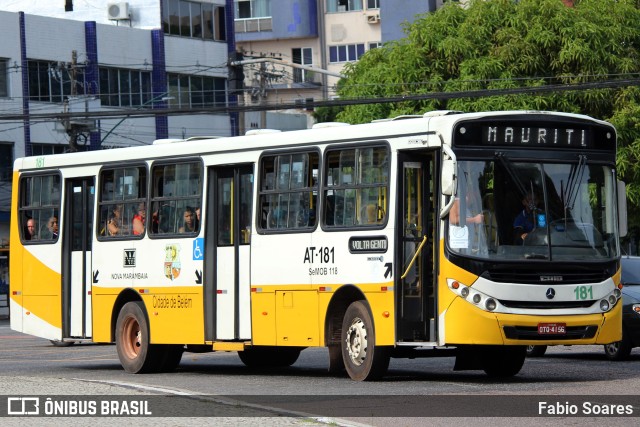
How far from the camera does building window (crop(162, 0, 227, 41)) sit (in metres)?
64.1

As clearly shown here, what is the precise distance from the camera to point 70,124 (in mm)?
49250

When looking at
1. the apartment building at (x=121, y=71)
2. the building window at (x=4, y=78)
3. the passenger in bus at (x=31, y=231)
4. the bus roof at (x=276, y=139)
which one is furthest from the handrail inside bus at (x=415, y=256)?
the building window at (x=4, y=78)

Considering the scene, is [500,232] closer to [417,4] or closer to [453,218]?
[453,218]

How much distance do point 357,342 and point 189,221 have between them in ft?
12.1

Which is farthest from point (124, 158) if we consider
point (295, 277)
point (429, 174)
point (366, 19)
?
point (366, 19)

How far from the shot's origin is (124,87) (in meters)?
60.7

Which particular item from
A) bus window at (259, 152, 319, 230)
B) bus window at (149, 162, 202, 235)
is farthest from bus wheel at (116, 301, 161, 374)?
bus window at (259, 152, 319, 230)

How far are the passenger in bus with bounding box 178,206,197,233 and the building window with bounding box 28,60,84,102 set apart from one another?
34989mm

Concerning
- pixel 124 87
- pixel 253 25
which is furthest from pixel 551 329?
pixel 253 25

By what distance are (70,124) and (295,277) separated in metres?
31.3

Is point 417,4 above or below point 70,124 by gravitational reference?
above

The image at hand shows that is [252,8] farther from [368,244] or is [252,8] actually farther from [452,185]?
[452,185]

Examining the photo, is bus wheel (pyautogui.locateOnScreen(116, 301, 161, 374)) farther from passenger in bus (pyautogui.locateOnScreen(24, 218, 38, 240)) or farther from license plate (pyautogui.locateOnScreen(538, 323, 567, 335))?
license plate (pyautogui.locateOnScreen(538, 323, 567, 335))

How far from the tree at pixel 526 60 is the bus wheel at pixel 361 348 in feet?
75.1
